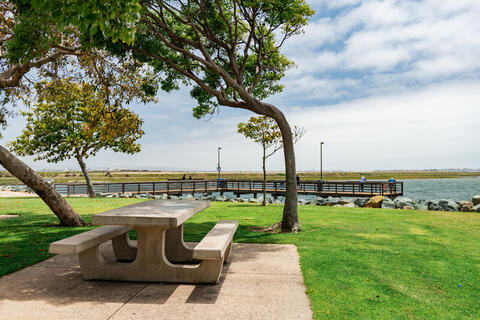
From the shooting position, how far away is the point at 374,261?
541cm

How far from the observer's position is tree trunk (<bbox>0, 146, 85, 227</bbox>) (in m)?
8.07

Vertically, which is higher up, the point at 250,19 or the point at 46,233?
the point at 250,19

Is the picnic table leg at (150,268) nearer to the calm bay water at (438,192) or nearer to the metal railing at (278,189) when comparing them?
the metal railing at (278,189)

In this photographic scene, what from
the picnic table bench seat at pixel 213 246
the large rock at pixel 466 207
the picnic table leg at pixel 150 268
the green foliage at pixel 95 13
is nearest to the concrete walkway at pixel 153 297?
the picnic table leg at pixel 150 268

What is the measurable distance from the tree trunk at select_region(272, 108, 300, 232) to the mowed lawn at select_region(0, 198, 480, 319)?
0.47 meters

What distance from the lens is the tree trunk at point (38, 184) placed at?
8.07m

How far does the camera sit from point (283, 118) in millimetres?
8445

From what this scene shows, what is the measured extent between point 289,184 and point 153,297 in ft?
17.1

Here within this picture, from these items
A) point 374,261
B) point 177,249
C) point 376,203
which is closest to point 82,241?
point 177,249

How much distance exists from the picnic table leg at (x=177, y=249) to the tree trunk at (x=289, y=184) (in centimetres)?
353

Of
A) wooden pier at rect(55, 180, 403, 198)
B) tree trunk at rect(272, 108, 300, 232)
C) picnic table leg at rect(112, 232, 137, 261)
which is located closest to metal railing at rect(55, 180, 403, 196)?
wooden pier at rect(55, 180, 403, 198)

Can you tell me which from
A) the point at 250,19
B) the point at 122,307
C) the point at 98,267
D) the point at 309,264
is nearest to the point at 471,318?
the point at 309,264

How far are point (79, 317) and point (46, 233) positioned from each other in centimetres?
567

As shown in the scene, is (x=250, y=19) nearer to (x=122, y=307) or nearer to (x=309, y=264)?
(x=309, y=264)
